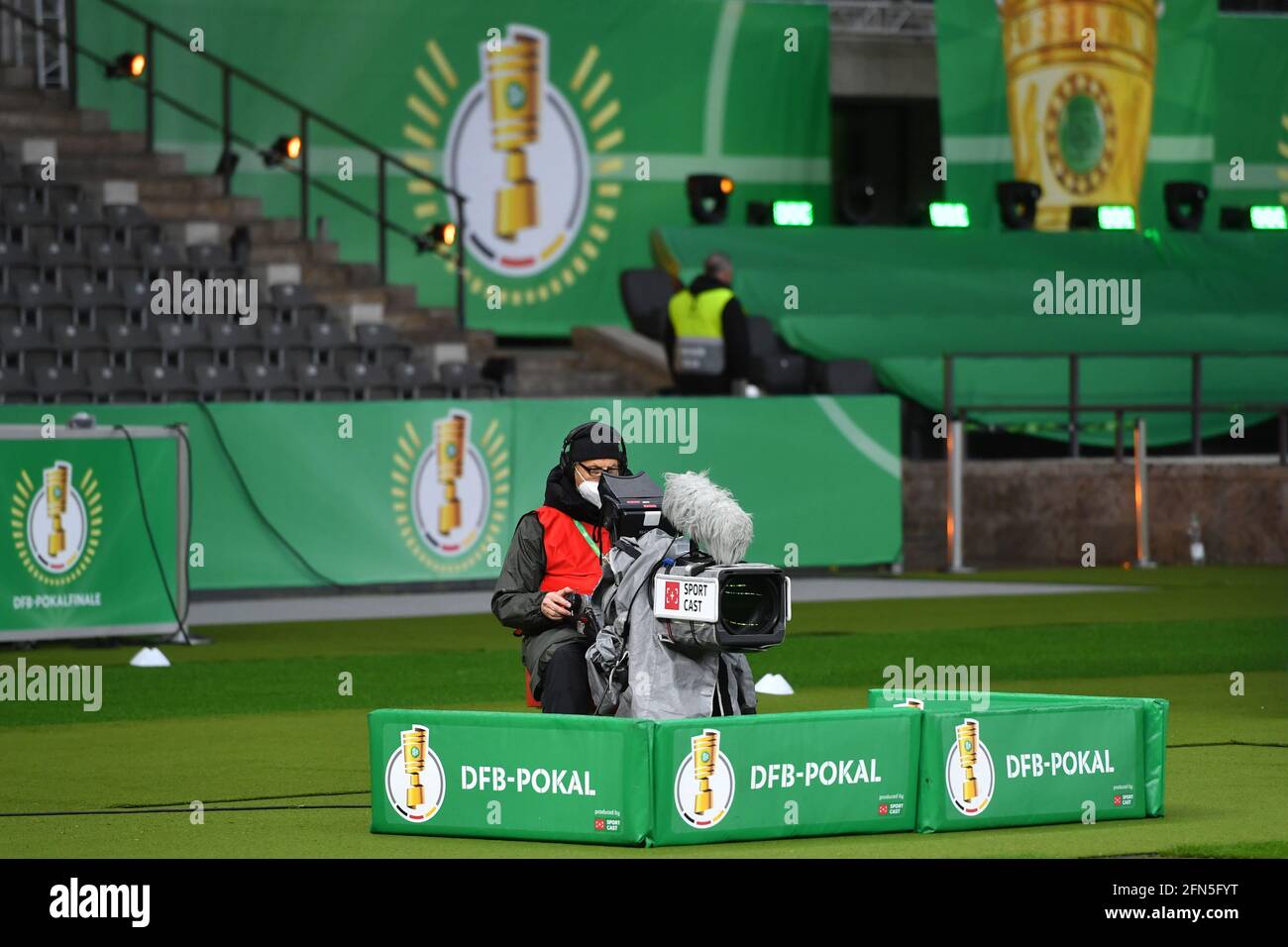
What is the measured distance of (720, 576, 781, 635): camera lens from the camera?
29.2 ft

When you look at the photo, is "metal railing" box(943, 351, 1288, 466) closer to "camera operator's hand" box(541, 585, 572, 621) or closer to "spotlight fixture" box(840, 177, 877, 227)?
"spotlight fixture" box(840, 177, 877, 227)

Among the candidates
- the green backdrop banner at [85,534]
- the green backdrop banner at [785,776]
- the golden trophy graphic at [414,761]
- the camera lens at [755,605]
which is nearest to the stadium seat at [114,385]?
the green backdrop banner at [85,534]

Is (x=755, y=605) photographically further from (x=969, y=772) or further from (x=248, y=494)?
(x=248, y=494)

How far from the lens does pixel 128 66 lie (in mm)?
27031

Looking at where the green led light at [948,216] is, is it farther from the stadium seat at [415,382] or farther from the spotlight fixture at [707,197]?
the stadium seat at [415,382]

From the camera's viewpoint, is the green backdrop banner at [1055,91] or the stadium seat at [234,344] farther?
the green backdrop banner at [1055,91]

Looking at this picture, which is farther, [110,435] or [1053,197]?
[1053,197]

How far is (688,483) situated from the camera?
9328 millimetres

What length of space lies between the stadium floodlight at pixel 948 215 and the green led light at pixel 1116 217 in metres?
1.63

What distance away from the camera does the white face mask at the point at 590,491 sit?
10242 millimetres

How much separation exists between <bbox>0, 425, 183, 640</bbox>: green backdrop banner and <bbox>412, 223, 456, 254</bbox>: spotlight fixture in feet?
31.1
